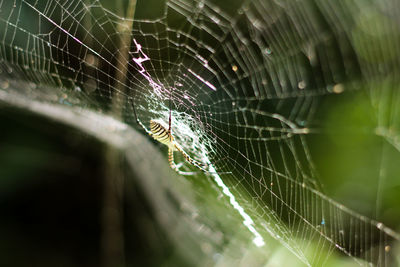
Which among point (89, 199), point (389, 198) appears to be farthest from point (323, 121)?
point (89, 199)

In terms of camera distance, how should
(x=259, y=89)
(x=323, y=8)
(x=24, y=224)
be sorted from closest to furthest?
(x=323, y=8) < (x=259, y=89) < (x=24, y=224)

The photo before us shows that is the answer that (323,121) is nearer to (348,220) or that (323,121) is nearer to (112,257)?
(348,220)

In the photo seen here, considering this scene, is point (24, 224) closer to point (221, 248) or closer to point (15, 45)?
point (15, 45)

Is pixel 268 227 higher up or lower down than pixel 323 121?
lower down

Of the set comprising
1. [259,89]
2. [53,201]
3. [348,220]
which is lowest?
[53,201]

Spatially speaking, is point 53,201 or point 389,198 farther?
point 53,201

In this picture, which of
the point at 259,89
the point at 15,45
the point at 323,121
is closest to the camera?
the point at 259,89

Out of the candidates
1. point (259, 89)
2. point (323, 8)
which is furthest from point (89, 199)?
point (323, 8)
